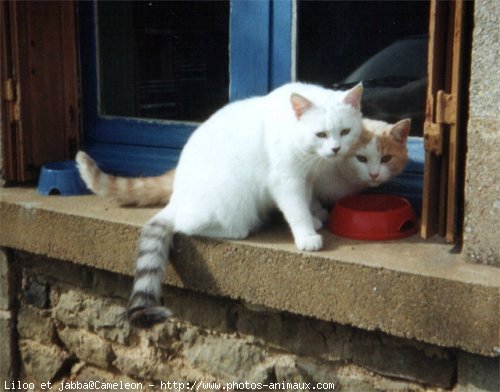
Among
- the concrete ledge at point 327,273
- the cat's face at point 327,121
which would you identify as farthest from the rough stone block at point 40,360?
the cat's face at point 327,121

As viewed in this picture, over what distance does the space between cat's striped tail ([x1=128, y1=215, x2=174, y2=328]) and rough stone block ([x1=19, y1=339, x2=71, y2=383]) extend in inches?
35.0

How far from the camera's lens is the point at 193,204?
2.49 m

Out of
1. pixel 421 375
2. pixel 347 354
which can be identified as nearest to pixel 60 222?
pixel 347 354

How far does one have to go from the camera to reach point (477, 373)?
2123 millimetres

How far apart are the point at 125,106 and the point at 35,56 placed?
1.55 feet

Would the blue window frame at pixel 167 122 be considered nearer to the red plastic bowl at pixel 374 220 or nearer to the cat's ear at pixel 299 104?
the cat's ear at pixel 299 104

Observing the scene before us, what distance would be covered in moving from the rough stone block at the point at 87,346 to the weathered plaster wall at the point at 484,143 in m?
1.53

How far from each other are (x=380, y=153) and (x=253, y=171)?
437 mm

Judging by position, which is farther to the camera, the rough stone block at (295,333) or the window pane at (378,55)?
the window pane at (378,55)

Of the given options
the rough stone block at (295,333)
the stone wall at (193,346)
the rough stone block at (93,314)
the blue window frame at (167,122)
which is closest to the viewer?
the stone wall at (193,346)

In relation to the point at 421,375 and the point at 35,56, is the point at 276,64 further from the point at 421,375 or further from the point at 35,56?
the point at 421,375

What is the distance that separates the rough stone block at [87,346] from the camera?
2959 millimetres

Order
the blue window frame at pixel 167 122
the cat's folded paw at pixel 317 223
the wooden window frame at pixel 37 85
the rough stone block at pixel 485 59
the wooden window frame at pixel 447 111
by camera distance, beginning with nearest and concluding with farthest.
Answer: the rough stone block at pixel 485 59 < the wooden window frame at pixel 447 111 < the cat's folded paw at pixel 317 223 < the blue window frame at pixel 167 122 < the wooden window frame at pixel 37 85

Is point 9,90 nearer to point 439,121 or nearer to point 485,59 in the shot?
point 439,121
